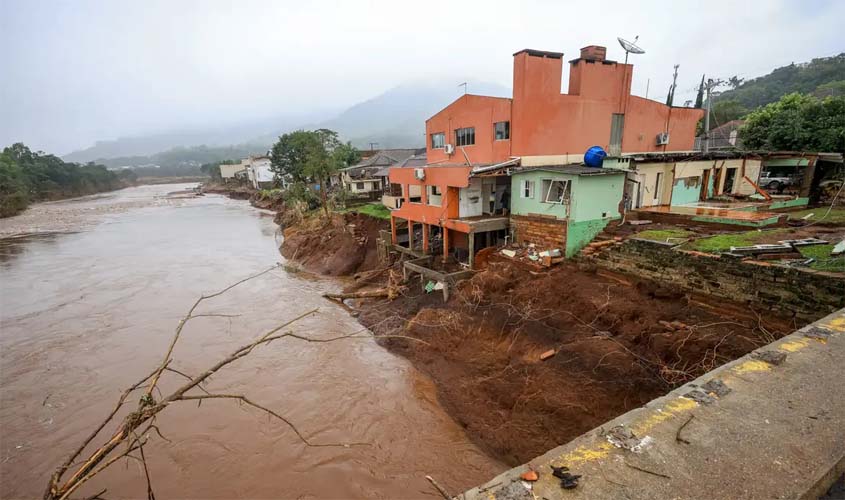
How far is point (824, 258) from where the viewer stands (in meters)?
8.28

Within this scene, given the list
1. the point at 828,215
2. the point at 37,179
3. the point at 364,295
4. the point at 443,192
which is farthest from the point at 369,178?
the point at 37,179

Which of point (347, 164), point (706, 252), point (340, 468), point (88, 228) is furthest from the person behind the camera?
point (347, 164)

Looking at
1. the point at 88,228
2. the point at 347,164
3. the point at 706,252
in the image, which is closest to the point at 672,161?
the point at 706,252

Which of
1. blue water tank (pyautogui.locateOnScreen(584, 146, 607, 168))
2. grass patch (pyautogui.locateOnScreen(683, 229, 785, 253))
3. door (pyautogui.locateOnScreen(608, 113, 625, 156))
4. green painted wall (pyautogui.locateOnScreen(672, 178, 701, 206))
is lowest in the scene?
grass patch (pyautogui.locateOnScreen(683, 229, 785, 253))

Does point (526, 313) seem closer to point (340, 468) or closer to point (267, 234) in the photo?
point (340, 468)

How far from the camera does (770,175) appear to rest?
2239 centimetres

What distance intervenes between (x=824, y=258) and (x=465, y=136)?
14.1m

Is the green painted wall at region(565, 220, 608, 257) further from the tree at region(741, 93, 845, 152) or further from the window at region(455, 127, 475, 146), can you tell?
the tree at region(741, 93, 845, 152)

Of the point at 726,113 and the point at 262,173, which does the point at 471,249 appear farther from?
the point at 262,173

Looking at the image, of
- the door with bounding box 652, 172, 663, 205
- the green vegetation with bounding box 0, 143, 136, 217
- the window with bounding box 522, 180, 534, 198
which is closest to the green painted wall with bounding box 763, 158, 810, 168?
the door with bounding box 652, 172, 663, 205

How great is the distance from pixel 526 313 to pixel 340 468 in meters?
6.45

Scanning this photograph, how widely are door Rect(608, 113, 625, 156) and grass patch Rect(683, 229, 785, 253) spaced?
8626 mm

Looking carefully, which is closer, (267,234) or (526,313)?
(526,313)

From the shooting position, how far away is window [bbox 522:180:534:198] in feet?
46.4
